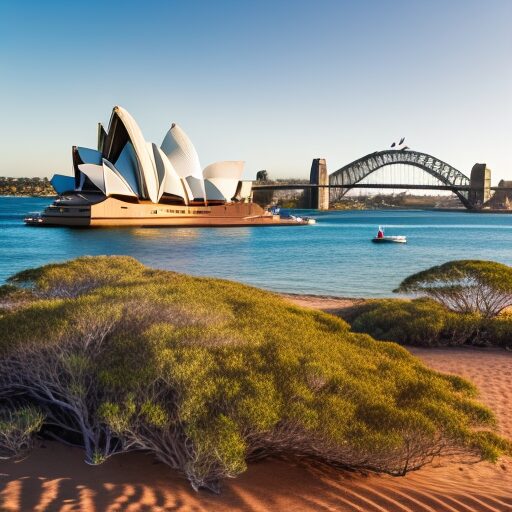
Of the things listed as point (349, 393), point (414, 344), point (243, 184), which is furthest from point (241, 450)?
point (243, 184)

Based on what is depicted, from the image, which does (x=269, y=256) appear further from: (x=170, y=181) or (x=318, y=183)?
(x=318, y=183)

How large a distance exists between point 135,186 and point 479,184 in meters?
91.7

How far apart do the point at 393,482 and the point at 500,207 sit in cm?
14446

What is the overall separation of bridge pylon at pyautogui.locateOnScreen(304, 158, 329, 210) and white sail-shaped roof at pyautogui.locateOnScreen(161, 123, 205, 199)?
189 ft

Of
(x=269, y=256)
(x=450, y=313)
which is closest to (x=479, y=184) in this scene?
(x=269, y=256)

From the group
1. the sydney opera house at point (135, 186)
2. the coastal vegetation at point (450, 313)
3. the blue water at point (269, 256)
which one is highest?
the sydney opera house at point (135, 186)

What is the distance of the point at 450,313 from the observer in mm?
11516

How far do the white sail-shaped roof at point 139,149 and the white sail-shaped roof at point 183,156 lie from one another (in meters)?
4.08

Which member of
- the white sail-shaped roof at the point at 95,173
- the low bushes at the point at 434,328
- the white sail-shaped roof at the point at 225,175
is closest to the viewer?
the low bushes at the point at 434,328

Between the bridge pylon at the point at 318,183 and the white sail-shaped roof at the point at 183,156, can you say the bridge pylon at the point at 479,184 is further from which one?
the white sail-shaped roof at the point at 183,156

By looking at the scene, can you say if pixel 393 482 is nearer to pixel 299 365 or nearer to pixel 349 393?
pixel 349 393

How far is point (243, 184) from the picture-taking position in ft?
229

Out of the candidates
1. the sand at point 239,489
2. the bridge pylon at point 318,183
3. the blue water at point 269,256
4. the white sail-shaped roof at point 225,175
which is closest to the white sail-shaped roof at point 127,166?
the blue water at point 269,256

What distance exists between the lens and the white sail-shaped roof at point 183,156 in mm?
55469
